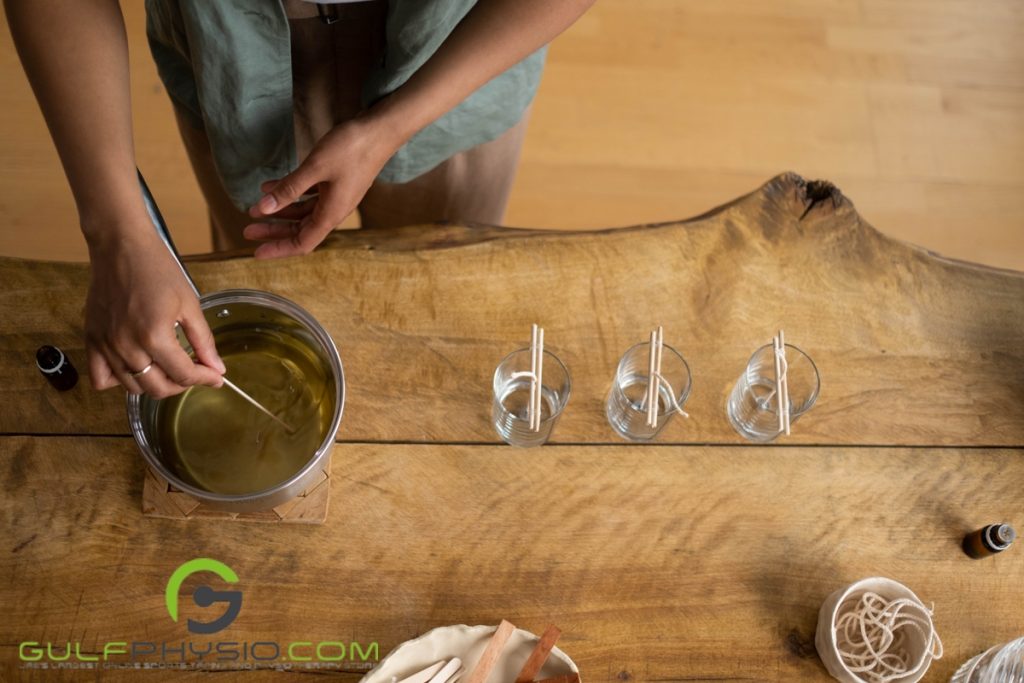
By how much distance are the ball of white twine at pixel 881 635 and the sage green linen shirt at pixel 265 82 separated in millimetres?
764

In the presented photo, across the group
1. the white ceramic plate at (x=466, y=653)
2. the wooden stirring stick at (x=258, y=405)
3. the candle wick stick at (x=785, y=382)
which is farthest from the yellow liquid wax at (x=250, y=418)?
the candle wick stick at (x=785, y=382)

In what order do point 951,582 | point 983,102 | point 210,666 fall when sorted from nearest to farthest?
1. point 210,666
2. point 951,582
3. point 983,102

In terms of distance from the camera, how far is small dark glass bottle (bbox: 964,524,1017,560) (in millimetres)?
1010

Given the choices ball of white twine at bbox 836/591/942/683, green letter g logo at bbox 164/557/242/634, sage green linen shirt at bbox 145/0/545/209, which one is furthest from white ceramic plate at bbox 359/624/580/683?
sage green linen shirt at bbox 145/0/545/209

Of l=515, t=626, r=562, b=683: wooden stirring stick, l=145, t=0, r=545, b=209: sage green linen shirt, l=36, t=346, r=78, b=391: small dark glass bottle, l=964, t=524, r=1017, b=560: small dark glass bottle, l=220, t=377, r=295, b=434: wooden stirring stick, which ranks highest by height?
l=145, t=0, r=545, b=209: sage green linen shirt

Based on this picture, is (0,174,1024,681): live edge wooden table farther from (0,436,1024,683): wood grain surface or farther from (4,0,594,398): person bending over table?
(4,0,594,398): person bending over table

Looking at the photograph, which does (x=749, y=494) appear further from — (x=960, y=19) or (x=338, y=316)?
(x=960, y=19)

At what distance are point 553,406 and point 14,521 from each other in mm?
624

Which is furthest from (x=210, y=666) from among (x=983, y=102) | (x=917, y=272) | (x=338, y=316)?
(x=983, y=102)

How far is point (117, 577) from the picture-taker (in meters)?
0.94

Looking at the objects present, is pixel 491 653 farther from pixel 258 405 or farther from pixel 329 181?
pixel 329 181

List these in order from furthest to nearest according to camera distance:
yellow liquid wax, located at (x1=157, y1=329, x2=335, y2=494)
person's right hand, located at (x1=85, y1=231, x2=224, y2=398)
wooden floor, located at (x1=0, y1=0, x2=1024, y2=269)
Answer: wooden floor, located at (x1=0, y1=0, x2=1024, y2=269), yellow liquid wax, located at (x1=157, y1=329, x2=335, y2=494), person's right hand, located at (x1=85, y1=231, x2=224, y2=398)

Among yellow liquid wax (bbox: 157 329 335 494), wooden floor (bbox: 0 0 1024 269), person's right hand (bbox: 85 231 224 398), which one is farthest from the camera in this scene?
wooden floor (bbox: 0 0 1024 269)

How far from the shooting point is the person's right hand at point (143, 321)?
0.85 meters
